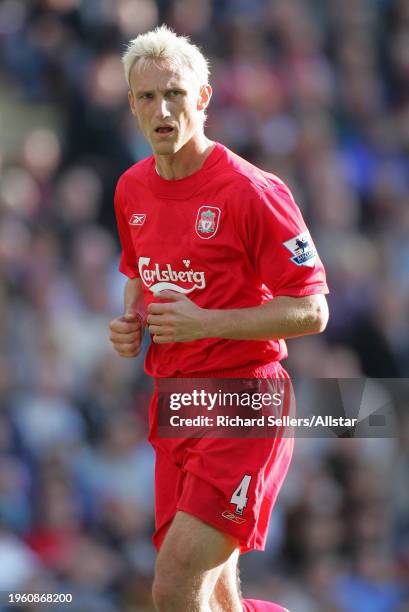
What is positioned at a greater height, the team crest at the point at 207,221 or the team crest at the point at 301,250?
the team crest at the point at 207,221

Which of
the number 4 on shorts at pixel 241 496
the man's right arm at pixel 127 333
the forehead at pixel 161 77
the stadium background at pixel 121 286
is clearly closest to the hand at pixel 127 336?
the man's right arm at pixel 127 333

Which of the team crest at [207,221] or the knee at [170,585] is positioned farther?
the team crest at [207,221]

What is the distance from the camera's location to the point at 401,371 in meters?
9.82

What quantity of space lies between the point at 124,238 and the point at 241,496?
136 cm

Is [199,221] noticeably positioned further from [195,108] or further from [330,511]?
[330,511]

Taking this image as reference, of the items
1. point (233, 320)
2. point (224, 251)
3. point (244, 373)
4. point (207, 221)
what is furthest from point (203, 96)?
point (244, 373)

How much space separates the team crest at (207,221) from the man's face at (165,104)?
0.90ft

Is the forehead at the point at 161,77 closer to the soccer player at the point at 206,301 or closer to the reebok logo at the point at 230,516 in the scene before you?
the soccer player at the point at 206,301

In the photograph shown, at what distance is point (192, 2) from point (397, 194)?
95.8 inches

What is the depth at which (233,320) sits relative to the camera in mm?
4820

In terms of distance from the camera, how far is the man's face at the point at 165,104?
16.2 ft

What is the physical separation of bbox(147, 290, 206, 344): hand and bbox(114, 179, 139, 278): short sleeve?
794 millimetres

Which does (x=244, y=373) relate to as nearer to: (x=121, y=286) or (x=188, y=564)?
(x=188, y=564)

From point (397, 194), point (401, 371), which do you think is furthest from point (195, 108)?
point (397, 194)
